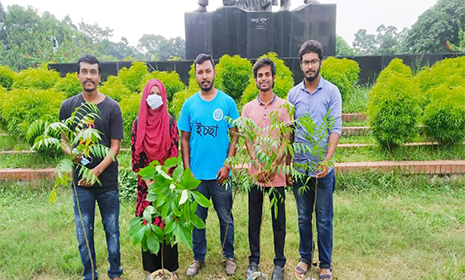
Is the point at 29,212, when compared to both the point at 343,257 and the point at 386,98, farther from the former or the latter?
the point at 386,98

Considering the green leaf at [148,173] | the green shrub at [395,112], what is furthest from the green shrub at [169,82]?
the green leaf at [148,173]

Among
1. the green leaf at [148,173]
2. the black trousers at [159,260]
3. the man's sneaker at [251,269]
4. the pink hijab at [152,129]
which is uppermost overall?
the pink hijab at [152,129]

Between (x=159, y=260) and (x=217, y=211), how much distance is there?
0.60 m

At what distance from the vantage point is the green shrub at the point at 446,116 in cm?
473

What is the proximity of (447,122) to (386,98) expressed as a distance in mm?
947

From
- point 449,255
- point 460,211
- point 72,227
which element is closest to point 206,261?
point 72,227

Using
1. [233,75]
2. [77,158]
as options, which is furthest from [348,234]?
[233,75]

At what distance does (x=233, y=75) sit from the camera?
644 cm

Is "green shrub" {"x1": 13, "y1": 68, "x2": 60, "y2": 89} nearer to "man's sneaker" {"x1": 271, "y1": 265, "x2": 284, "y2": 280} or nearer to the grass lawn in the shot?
the grass lawn

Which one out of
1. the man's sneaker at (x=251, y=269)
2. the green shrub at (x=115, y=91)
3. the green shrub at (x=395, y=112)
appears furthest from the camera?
the green shrub at (x=115, y=91)

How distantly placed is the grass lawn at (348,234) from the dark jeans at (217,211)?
0.18 metres

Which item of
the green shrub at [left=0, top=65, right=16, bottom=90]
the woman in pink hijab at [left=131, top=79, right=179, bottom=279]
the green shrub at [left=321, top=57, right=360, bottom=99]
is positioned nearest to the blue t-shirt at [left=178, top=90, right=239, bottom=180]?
the woman in pink hijab at [left=131, top=79, right=179, bottom=279]

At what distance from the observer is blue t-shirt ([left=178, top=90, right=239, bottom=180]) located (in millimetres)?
2635

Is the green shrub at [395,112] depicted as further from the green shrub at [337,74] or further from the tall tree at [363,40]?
the tall tree at [363,40]
